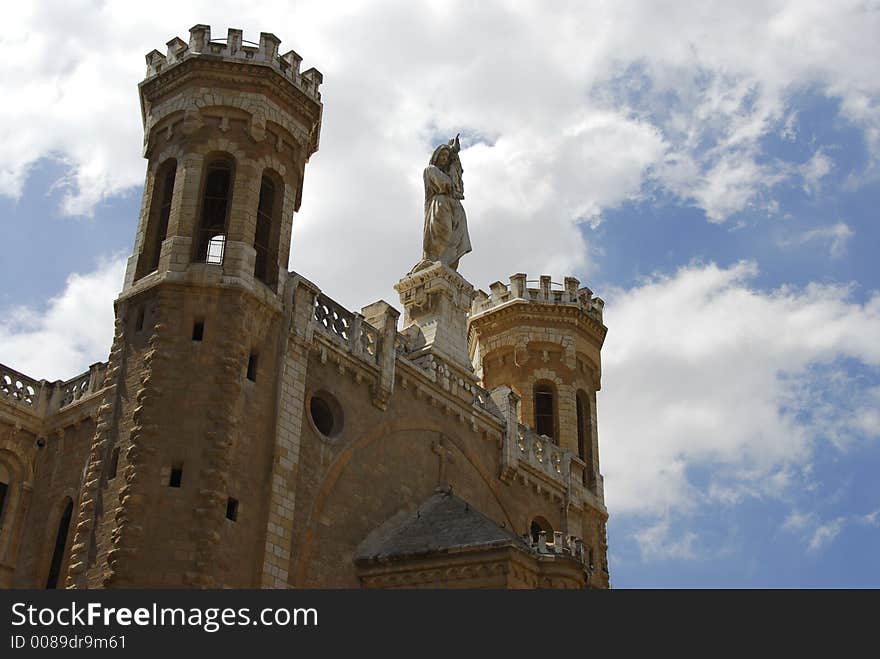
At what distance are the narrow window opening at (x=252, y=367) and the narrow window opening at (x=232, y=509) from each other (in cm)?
316

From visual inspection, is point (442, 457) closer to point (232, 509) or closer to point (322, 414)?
point (322, 414)

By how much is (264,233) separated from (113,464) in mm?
7664

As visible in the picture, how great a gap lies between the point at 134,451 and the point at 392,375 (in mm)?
8271

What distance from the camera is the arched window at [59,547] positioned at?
29859 millimetres

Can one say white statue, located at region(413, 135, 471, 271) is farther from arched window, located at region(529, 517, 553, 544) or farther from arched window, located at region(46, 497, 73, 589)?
arched window, located at region(46, 497, 73, 589)

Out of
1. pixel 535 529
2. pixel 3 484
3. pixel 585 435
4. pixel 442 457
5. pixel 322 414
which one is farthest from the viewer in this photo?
pixel 585 435

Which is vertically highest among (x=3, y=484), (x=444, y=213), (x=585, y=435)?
(x=444, y=213)

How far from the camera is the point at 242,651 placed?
1855 cm

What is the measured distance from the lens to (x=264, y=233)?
30250mm

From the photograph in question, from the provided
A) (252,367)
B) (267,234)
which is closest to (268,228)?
(267,234)

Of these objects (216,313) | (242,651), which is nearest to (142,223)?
(216,313)

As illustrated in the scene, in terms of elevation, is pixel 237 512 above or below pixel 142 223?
below

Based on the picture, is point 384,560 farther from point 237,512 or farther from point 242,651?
point 242,651

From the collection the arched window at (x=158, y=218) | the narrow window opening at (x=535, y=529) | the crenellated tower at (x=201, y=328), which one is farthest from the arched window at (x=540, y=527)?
the arched window at (x=158, y=218)
